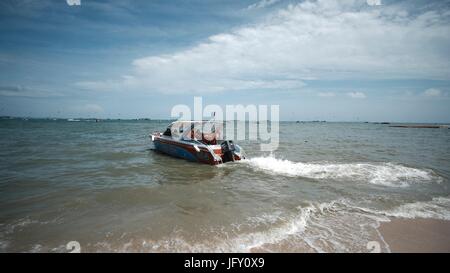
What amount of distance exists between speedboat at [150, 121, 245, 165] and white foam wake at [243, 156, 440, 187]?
1.23 metres

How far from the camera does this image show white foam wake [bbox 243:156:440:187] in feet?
31.6

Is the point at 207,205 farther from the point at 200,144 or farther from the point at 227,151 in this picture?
the point at 200,144

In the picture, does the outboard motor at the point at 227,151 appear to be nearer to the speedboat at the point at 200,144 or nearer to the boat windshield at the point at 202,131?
the speedboat at the point at 200,144

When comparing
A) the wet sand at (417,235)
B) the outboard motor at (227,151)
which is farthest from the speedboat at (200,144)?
the wet sand at (417,235)

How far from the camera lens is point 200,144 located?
39.9 ft

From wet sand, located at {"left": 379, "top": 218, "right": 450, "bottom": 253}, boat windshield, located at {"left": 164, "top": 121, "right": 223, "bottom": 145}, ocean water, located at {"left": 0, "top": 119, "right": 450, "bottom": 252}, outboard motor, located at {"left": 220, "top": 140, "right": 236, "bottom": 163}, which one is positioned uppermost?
boat windshield, located at {"left": 164, "top": 121, "right": 223, "bottom": 145}

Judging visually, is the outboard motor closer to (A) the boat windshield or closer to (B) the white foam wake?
(A) the boat windshield

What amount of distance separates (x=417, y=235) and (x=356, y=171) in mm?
6206

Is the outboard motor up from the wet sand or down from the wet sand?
up

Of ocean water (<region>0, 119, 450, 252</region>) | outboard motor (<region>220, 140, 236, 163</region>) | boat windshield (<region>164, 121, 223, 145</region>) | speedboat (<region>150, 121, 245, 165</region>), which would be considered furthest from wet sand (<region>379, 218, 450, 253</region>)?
boat windshield (<region>164, 121, 223, 145</region>)

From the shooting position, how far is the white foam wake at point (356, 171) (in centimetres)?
962

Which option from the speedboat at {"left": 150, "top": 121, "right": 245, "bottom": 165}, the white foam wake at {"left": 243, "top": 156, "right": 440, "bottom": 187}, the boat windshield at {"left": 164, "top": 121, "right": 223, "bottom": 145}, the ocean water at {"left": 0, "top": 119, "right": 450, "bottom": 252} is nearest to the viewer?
the ocean water at {"left": 0, "top": 119, "right": 450, "bottom": 252}

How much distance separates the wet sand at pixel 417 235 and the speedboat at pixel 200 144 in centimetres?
748
